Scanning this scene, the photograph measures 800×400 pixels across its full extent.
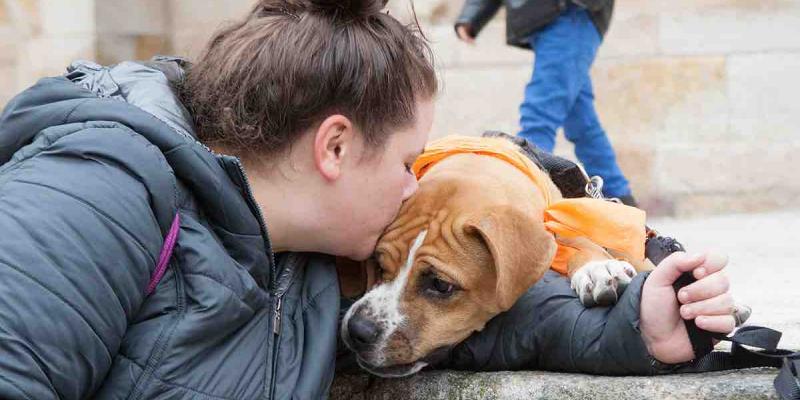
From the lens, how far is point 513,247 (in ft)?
8.02

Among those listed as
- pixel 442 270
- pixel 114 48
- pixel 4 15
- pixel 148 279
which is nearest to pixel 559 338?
pixel 442 270

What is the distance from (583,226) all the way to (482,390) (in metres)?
0.53

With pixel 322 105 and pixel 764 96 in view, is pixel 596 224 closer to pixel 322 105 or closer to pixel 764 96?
pixel 322 105

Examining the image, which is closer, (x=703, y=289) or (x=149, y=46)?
(x=703, y=289)

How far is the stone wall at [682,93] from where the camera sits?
6391mm

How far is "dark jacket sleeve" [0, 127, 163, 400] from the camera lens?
1.64 m

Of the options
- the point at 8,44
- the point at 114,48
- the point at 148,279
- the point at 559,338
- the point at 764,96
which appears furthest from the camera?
the point at 8,44

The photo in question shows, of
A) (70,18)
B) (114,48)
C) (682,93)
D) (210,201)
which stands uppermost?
(210,201)

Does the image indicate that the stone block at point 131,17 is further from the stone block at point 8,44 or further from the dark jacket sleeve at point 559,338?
the dark jacket sleeve at point 559,338

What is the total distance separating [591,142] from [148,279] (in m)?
4.12

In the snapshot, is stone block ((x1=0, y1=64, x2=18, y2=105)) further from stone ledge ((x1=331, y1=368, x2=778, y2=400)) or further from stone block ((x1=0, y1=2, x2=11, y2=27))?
stone ledge ((x1=331, y1=368, x2=778, y2=400))

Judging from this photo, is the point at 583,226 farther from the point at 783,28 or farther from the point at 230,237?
the point at 783,28

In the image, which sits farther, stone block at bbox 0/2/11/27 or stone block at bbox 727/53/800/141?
stone block at bbox 0/2/11/27

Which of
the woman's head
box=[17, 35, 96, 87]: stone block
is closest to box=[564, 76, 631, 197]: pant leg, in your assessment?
the woman's head
